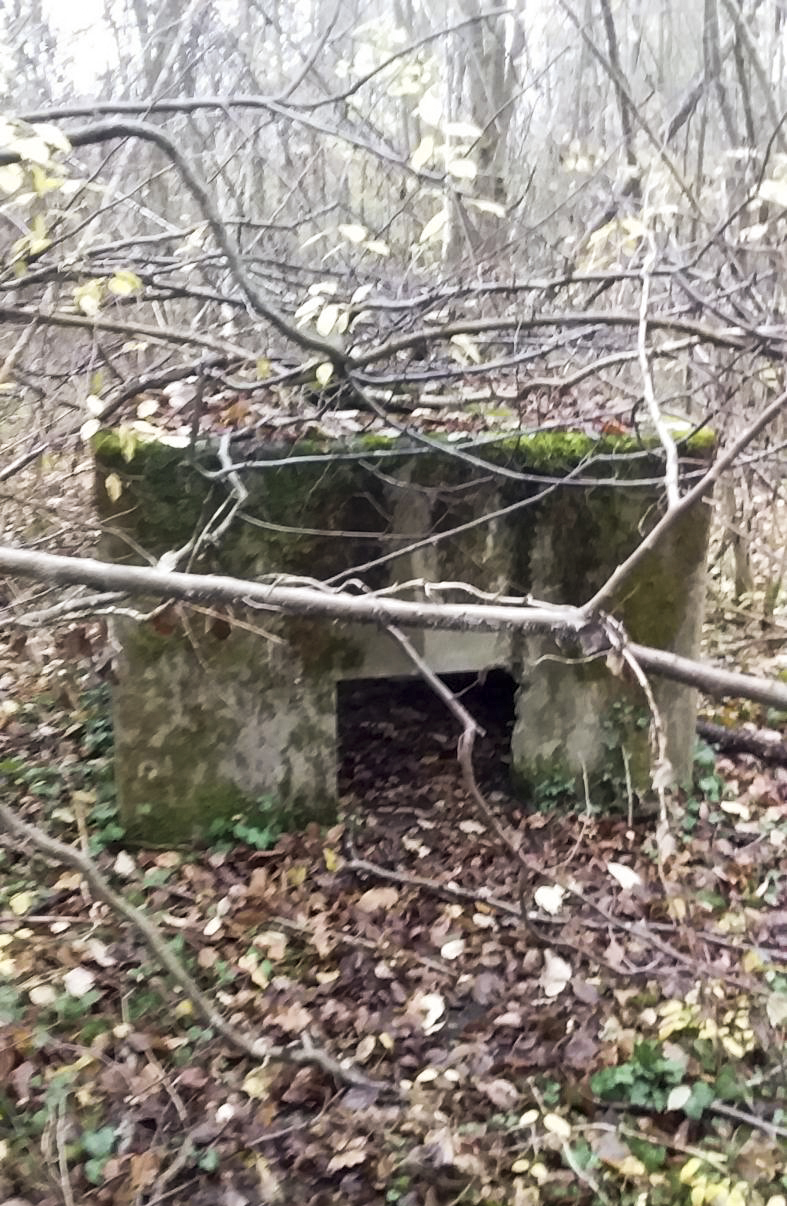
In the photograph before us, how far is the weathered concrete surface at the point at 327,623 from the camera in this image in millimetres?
3936

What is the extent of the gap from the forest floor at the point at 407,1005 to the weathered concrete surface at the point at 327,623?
34cm

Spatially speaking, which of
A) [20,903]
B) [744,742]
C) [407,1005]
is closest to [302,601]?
[407,1005]

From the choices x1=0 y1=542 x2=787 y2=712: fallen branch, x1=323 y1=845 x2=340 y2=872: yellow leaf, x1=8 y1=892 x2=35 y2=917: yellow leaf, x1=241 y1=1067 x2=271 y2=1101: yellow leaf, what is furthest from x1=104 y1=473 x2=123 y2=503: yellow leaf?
x1=241 y1=1067 x2=271 y2=1101: yellow leaf

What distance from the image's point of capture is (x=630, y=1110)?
122 inches

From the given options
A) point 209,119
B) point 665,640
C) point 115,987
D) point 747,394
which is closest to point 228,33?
point 209,119

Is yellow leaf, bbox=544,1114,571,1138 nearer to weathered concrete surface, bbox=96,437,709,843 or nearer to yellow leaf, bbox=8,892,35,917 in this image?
weathered concrete surface, bbox=96,437,709,843

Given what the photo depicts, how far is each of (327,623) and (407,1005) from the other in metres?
1.60

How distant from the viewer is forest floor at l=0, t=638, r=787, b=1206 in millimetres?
2898

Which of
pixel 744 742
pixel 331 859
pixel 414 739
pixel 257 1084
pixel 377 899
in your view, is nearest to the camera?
pixel 257 1084

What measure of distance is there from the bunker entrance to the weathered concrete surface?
1.69ft

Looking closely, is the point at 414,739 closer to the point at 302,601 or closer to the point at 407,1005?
the point at 407,1005

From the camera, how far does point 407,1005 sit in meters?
3.54

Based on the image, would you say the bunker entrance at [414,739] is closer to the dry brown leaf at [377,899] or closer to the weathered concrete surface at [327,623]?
the weathered concrete surface at [327,623]

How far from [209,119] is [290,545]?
5129 millimetres
